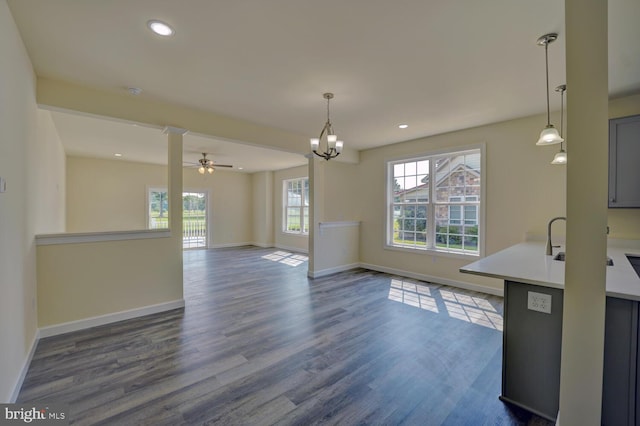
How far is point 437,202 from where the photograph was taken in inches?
194

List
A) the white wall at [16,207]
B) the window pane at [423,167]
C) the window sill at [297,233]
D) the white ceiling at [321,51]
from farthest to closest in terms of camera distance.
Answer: the window sill at [297,233] < the window pane at [423,167] < the white ceiling at [321,51] < the white wall at [16,207]

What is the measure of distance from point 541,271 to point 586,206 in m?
0.75

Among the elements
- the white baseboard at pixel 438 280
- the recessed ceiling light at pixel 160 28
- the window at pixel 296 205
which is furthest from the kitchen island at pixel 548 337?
the window at pixel 296 205

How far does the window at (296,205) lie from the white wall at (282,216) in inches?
5.3

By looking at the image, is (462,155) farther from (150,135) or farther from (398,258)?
(150,135)

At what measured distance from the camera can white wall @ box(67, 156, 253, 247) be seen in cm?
687

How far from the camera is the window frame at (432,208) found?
4344 millimetres

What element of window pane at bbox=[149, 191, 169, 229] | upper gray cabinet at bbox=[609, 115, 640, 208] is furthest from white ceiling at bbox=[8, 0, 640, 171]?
window pane at bbox=[149, 191, 169, 229]

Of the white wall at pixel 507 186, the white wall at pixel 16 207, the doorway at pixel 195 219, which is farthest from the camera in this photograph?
the doorway at pixel 195 219

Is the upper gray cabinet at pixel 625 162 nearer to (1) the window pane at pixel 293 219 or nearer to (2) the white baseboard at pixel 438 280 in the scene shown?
(2) the white baseboard at pixel 438 280

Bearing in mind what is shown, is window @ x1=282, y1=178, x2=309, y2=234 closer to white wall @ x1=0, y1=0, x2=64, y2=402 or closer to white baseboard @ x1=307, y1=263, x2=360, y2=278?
white baseboard @ x1=307, y1=263, x2=360, y2=278

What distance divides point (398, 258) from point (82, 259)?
4865 mm

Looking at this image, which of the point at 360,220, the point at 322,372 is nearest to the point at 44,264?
the point at 322,372

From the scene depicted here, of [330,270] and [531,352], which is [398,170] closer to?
[330,270]
